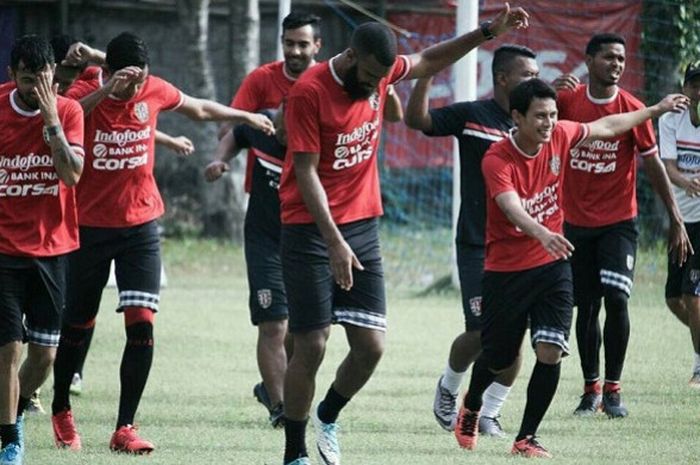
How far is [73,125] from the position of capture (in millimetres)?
8258

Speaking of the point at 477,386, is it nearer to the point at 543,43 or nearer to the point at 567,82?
the point at 567,82

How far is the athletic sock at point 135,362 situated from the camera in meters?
9.03

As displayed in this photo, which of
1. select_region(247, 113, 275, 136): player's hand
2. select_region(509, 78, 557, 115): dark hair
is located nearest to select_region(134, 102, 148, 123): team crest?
select_region(247, 113, 275, 136): player's hand

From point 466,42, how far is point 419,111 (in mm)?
1393

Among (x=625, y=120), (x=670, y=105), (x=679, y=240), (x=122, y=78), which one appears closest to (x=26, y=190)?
(x=122, y=78)

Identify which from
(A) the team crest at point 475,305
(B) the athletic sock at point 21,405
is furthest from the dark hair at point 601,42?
(B) the athletic sock at point 21,405

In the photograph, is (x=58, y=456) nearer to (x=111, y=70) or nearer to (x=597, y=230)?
(x=111, y=70)

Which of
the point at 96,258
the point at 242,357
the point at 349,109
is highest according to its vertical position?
the point at 349,109

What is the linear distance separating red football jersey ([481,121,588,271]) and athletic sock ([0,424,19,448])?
2647 mm

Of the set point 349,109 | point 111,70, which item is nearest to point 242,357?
point 111,70

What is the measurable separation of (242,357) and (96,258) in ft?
14.7

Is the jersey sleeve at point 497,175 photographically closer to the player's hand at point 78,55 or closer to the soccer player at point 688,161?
the player's hand at point 78,55

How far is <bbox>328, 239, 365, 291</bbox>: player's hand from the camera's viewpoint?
7.58 meters

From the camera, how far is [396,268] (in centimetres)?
1997
